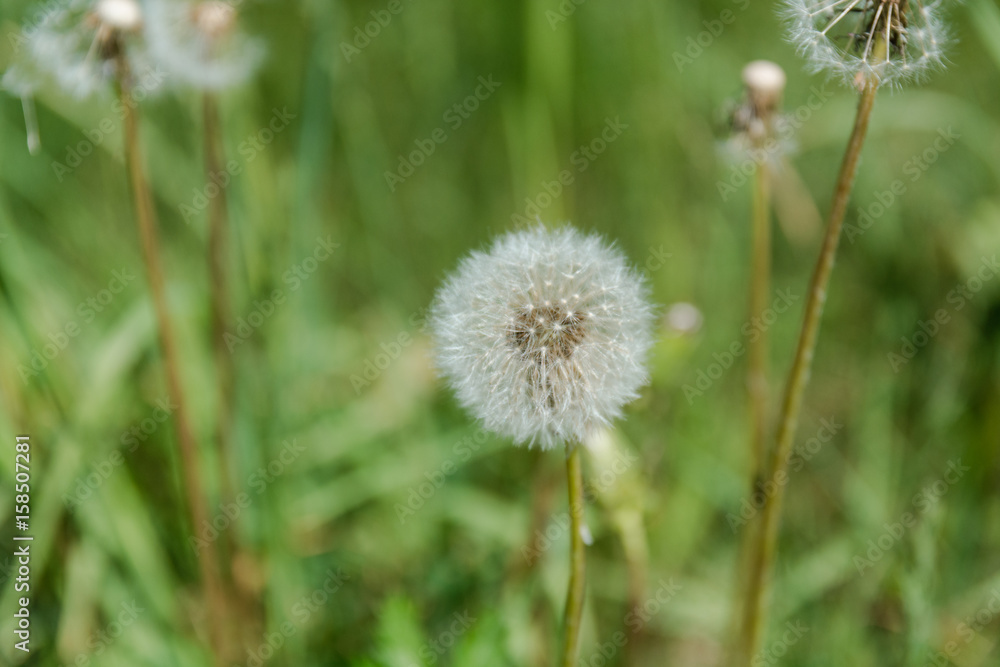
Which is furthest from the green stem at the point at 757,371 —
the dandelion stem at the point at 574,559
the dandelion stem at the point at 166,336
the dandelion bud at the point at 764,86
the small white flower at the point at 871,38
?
the dandelion stem at the point at 166,336

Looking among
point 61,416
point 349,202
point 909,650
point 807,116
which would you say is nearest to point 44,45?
point 61,416

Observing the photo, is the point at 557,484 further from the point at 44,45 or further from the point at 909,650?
the point at 44,45

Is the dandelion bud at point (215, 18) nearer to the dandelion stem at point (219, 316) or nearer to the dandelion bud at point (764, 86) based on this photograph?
the dandelion stem at point (219, 316)

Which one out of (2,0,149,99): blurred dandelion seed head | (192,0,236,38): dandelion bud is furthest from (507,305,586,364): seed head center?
(192,0,236,38): dandelion bud

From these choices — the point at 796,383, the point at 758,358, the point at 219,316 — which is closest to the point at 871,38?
the point at 796,383

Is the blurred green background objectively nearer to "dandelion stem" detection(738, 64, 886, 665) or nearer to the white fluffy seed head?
"dandelion stem" detection(738, 64, 886, 665)

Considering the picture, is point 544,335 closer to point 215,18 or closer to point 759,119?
point 759,119
